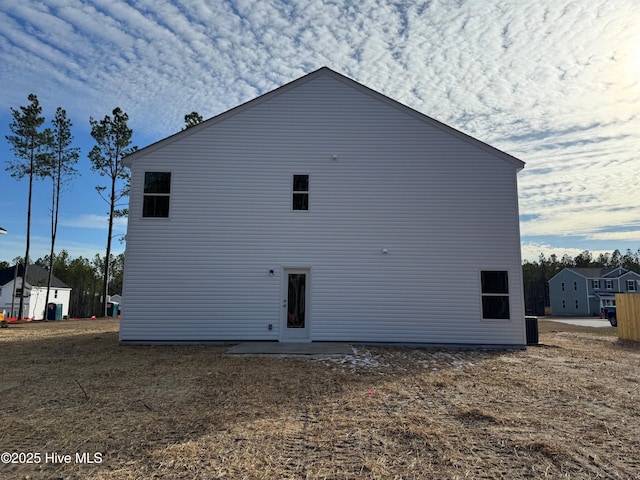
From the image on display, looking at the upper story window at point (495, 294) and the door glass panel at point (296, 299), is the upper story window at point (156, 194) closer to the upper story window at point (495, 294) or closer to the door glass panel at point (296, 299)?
the door glass panel at point (296, 299)

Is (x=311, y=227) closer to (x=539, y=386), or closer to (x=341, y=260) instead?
(x=341, y=260)

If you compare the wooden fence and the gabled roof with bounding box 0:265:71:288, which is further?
the gabled roof with bounding box 0:265:71:288

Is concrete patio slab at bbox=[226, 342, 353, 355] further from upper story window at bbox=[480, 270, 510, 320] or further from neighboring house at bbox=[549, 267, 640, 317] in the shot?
neighboring house at bbox=[549, 267, 640, 317]

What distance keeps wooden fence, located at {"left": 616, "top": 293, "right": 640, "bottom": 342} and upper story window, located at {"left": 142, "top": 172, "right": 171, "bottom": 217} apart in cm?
1700

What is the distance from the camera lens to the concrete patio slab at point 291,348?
30.1 ft

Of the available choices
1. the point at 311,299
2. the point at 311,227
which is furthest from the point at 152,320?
the point at 311,227

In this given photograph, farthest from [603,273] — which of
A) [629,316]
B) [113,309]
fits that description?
[113,309]

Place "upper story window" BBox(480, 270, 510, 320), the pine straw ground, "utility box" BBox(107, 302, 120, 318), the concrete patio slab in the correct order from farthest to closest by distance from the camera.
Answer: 1. "utility box" BBox(107, 302, 120, 318)
2. "upper story window" BBox(480, 270, 510, 320)
3. the concrete patio slab
4. the pine straw ground

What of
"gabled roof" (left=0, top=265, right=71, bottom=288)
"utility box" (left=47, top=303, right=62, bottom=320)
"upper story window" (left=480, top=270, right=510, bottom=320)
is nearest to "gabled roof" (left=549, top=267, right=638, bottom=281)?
"upper story window" (left=480, top=270, right=510, bottom=320)

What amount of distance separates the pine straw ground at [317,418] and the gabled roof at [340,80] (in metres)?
5.92

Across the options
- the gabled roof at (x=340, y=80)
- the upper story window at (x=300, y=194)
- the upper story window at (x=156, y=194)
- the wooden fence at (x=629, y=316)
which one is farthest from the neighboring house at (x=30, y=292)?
the wooden fence at (x=629, y=316)

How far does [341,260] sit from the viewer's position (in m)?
11.0

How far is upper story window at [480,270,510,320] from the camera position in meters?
10.9

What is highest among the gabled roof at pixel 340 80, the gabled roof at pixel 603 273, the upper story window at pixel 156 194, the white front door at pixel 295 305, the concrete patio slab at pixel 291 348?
the gabled roof at pixel 340 80
